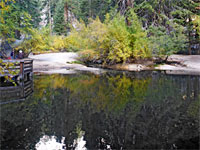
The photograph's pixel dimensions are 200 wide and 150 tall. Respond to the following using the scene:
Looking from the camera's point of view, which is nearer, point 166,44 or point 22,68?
point 22,68

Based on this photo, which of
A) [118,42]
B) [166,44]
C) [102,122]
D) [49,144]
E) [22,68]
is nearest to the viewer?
[49,144]

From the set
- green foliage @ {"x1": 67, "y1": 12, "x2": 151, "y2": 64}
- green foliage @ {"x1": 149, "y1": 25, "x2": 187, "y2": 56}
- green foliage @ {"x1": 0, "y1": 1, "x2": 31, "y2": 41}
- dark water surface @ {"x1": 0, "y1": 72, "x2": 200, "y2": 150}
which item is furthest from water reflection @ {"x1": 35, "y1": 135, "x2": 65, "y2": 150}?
green foliage @ {"x1": 149, "y1": 25, "x2": 187, "y2": 56}

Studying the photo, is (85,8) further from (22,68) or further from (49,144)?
(49,144)

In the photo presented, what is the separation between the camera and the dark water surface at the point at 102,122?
3.85 metres

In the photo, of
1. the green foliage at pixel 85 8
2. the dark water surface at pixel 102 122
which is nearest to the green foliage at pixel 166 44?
the dark water surface at pixel 102 122

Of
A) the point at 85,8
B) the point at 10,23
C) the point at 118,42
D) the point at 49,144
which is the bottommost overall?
the point at 49,144

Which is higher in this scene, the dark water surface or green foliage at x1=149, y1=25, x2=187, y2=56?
green foliage at x1=149, y1=25, x2=187, y2=56

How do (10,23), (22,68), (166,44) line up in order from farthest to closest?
1. (166,44)
2. (22,68)
3. (10,23)

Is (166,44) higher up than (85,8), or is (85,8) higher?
(85,8)

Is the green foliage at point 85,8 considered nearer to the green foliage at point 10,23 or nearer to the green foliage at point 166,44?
the green foliage at point 166,44

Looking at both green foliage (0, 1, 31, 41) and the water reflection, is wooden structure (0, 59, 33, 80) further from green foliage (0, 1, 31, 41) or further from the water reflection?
the water reflection

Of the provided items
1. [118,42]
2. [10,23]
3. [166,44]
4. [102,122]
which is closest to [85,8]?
[118,42]

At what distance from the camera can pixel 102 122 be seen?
4902 millimetres

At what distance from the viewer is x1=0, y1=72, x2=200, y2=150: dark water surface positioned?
3848 millimetres
